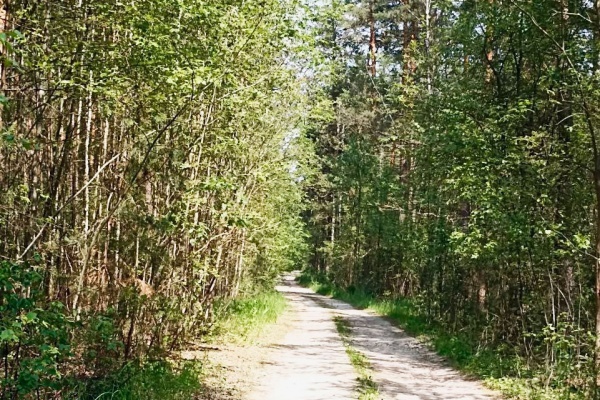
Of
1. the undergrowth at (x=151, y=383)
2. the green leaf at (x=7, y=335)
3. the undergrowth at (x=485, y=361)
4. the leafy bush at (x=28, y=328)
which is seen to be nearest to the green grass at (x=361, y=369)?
the undergrowth at (x=485, y=361)

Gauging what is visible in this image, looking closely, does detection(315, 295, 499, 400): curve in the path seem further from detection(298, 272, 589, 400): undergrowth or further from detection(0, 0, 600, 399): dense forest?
detection(0, 0, 600, 399): dense forest

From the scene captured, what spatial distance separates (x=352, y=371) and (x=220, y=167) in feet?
15.9

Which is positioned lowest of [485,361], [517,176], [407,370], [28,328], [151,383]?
[407,370]

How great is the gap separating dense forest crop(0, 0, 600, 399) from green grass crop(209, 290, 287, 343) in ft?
2.03

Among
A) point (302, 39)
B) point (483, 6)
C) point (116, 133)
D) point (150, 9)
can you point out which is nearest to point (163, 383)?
point (116, 133)

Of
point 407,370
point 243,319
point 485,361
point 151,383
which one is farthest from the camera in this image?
point 243,319

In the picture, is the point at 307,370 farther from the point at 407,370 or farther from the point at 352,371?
the point at 407,370

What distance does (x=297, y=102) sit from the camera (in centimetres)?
1470

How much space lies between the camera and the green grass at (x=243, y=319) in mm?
13641

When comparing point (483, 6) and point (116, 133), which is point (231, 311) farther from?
point (483, 6)

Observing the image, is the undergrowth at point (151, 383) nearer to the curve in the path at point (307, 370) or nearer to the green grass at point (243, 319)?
the green grass at point (243, 319)

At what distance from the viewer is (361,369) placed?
11078mm

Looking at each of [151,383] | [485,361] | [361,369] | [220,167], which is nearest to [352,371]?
[361,369]

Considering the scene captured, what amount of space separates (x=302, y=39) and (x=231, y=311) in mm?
9164
